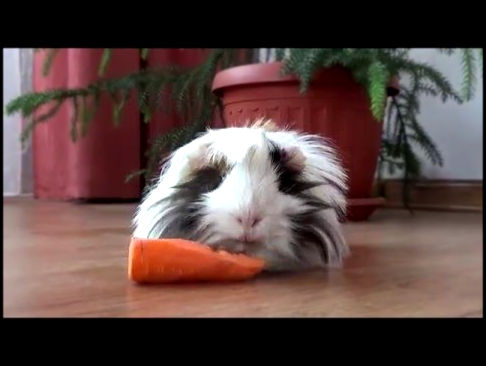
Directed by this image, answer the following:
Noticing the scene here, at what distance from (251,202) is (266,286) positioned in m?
0.13

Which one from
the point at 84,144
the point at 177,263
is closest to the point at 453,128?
the point at 84,144

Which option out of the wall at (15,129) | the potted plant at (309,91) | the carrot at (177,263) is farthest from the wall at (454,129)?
the wall at (15,129)

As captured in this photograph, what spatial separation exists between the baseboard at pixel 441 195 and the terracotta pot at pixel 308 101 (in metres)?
0.88

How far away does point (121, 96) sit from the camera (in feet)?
7.68

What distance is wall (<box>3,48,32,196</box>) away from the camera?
3.33 meters

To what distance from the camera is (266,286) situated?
963mm

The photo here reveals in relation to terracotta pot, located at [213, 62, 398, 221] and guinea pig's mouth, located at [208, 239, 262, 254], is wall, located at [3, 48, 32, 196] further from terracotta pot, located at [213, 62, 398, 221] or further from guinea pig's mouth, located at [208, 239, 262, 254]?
guinea pig's mouth, located at [208, 239, 262, 254]

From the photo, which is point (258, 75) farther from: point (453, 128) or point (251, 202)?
point (453, 128)

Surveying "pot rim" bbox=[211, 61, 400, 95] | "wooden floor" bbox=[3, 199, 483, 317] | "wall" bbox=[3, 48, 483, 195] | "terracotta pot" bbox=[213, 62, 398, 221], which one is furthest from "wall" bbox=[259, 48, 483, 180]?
"wooden floor" bbox=[3, 199, 483, 317]

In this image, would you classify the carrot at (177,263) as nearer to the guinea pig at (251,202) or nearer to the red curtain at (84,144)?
the guinea pig at (251,202)

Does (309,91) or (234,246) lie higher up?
(309,91)

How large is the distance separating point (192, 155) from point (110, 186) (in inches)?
84.0

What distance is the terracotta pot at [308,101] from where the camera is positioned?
1858 millimetres
